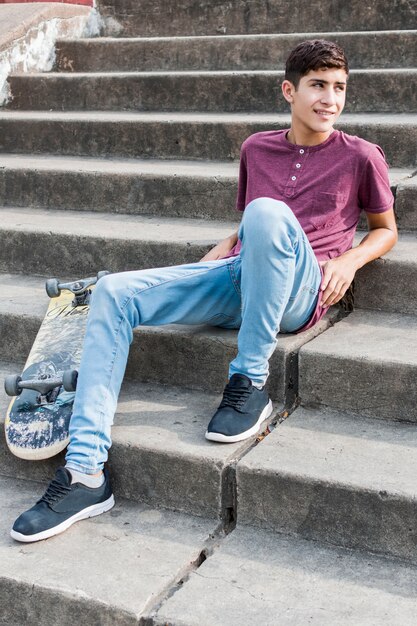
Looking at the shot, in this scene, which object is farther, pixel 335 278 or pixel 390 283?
pixel 390 283

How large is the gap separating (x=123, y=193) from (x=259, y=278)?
1650 millimetres

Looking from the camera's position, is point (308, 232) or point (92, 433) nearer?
point (92, 433)

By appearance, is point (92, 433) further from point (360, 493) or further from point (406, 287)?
point (406, 287)

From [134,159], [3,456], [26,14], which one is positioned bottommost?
[3,456]

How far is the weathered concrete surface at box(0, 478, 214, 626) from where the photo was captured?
2.28m

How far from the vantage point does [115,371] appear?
8.95 feet

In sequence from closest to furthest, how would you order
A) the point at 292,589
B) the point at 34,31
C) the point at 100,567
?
the point at 292,589, the point at 100,567, the point at 34,31

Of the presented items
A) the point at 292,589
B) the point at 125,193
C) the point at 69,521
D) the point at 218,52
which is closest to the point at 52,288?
the point at 125,193

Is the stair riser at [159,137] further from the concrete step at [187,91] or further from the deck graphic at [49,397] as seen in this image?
the deck graphic at [49,397]

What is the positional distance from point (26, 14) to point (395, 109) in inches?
101

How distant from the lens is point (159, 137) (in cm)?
Answer: 443

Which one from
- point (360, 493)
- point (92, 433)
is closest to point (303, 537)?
point (360, 493)

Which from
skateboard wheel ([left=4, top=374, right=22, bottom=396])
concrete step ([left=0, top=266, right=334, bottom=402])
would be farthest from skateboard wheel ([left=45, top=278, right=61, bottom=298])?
skateboard wheel ([left=4, top=374, right=22, bottom=396])

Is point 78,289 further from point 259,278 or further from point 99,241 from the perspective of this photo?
point 259,278
